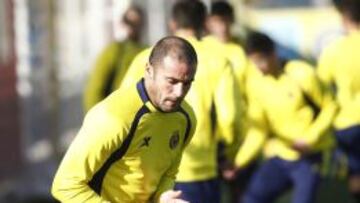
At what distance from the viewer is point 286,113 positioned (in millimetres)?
9812

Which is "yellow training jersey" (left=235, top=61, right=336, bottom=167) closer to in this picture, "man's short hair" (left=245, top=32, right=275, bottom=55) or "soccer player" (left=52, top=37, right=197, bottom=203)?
"man's short hair" (left=245, top=32, right=275, bottom=55)

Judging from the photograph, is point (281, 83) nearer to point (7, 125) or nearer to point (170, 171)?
point (170, 171)

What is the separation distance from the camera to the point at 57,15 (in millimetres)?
13547

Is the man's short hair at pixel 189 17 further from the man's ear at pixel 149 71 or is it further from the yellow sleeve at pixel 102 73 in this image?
the man's ear at pixel 149 71

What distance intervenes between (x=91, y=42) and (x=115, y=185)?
7.24 meters

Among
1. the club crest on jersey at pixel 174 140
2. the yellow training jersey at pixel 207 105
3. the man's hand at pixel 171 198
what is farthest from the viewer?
the yellow training jersey at pixel 207 105

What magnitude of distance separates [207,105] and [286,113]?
1627 mm

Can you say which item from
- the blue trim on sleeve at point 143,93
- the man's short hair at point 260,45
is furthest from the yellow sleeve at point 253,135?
the blue trim on sleeve at point 143,93

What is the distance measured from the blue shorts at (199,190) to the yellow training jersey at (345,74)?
5.47 feet

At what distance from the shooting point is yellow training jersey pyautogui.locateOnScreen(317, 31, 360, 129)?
32.3ft

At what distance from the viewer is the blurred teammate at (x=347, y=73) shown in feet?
32.3

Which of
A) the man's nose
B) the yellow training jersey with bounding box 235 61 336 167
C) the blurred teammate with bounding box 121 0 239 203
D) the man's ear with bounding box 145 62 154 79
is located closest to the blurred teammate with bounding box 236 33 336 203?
the yellow training jersey with bounding box 235 61 336 167

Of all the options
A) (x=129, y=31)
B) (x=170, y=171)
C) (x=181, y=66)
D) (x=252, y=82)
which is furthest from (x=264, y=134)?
(x=181, y=66)

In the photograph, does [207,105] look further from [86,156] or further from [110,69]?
[86,156]
